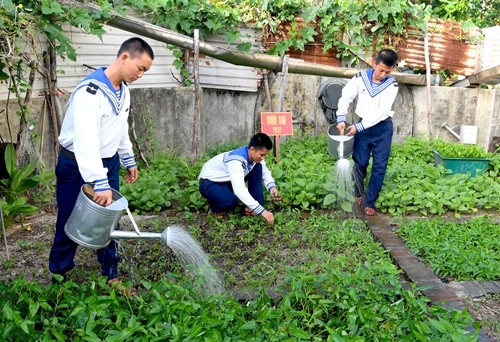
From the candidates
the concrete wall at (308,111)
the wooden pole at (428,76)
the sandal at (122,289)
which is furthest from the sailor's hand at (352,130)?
the wooden pole at (428,76)

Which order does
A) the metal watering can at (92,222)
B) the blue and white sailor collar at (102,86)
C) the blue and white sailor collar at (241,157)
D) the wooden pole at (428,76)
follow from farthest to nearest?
1. the wooden pole at (428,76)
2. the blue and white sailor collar at (241,157)
3. the blue and white sailor collar at (102,86)
4. the metal watering can at (92,222)

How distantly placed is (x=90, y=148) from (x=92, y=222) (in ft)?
1.57

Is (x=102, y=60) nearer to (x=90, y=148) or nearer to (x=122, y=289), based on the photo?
(x=90, y=148)

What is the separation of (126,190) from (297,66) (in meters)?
3.74

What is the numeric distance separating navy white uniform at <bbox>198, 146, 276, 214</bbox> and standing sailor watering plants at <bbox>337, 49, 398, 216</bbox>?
128 cm

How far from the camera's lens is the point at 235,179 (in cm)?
532

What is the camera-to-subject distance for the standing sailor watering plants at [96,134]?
Result: 3.41 meters

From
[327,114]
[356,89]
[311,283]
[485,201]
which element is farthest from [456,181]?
[311,283]

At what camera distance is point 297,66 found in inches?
336

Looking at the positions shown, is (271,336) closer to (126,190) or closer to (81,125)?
(81,125)

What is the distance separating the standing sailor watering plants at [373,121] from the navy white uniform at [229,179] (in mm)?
1276

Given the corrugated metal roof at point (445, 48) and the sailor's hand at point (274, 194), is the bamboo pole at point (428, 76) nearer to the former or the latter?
the corrugated metal roof at point (445, 48)

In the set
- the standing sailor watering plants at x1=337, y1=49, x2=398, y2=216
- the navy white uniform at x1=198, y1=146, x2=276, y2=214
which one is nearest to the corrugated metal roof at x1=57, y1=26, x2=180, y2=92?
the navy white uniform at x1=198, y1=146, x2=276, y2=214

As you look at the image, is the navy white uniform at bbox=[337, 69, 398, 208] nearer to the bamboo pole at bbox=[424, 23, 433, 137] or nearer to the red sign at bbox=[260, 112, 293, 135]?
the red sign at bbox=[260, 112, 293, 135]
